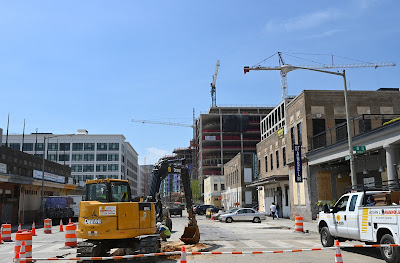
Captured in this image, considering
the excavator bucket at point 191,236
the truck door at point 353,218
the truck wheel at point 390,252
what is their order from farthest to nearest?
the excavator bucket at point 191,236 → the truck door at point 353,218 → the truck wheel at point 390,252

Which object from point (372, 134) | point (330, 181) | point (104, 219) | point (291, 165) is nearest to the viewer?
point (104, 219)

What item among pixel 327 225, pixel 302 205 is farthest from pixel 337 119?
pixel 327 225

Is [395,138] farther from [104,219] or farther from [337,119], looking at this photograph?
[104,219]

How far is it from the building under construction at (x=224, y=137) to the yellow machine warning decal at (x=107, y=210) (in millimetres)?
113346

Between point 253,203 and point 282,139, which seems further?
point 253,203

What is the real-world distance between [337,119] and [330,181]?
17.4 feet

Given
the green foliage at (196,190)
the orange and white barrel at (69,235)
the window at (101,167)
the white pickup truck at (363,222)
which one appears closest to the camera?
the white pickup truck at (363,222)

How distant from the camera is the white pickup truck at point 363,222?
10781 millimetres

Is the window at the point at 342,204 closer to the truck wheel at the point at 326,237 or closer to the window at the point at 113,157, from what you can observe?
the truck wheel at the point at 326,237

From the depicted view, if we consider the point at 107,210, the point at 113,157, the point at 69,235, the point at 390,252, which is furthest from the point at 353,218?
the point at 113,157

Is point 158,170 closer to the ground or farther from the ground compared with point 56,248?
farther from the ground

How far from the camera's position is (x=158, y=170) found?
17266mm

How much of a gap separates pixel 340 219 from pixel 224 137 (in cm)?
11406

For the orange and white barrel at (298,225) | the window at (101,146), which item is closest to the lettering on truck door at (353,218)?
the orange and white barrel at (298,225)
